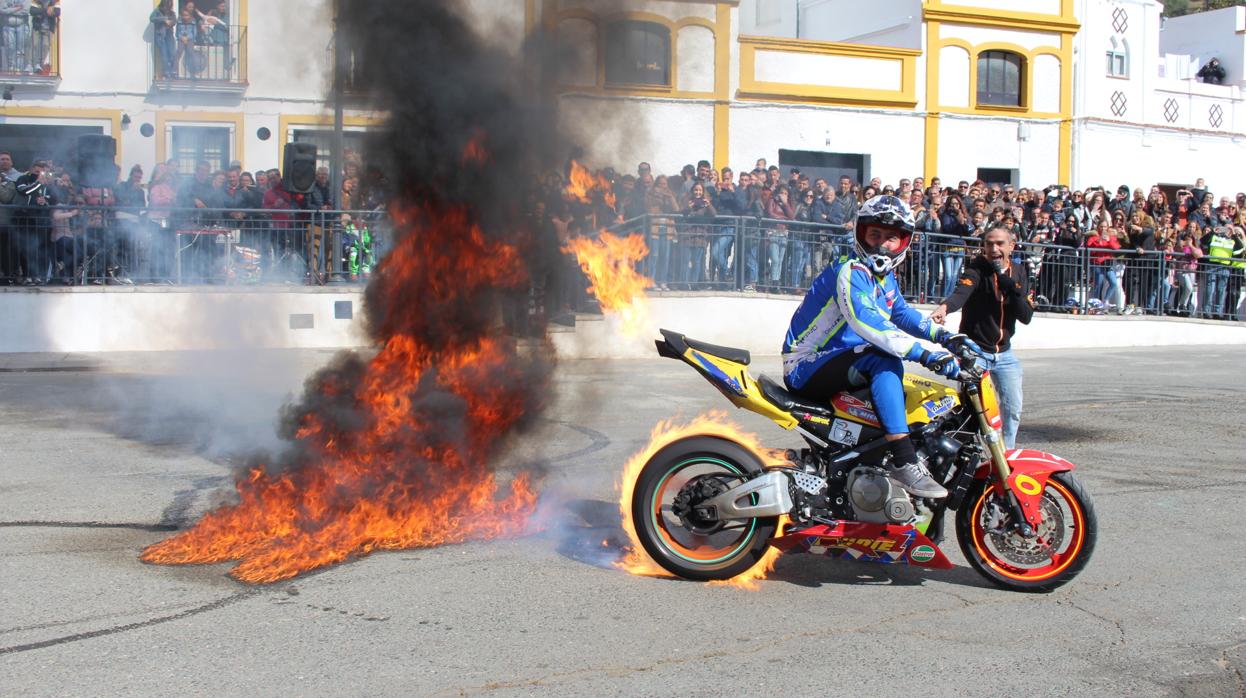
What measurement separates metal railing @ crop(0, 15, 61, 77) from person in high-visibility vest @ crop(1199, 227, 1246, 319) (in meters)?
18.1

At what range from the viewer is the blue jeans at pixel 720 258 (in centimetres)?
1703

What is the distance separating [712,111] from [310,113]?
17.6 m

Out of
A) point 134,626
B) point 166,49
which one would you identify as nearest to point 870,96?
point 166,49

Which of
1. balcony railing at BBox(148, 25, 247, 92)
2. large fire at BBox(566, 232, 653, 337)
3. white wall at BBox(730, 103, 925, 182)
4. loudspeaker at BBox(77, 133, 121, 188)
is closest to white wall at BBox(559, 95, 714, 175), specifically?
large fire at BBox(566, 232, 653, 337)

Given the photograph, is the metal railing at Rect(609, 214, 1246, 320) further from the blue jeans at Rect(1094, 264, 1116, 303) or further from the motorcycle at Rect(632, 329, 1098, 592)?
the motorcycle at Rect(632, 329, 1098, 592)

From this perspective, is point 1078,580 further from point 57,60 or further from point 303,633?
point 57,60

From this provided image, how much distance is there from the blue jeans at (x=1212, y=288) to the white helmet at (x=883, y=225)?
55.4 ft

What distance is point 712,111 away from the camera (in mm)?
25891

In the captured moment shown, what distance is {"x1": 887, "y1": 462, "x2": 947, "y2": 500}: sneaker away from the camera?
5.61 m

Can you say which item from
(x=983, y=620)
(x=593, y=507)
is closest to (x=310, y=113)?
(x=593, y=507)

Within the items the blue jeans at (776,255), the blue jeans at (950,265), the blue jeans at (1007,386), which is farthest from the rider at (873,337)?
the blue jeans at (950,265)

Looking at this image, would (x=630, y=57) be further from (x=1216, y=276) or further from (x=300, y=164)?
(x=1216, y=276)

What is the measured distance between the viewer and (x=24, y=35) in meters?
15.9

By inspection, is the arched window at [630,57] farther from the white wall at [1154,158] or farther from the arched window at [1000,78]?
the white wall at [1154,158]
